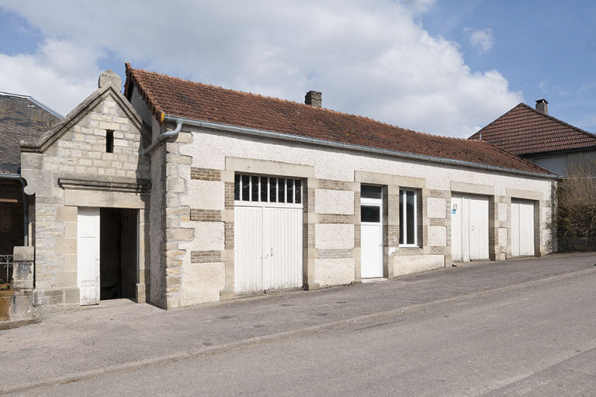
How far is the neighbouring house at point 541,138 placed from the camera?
19094 millimetres

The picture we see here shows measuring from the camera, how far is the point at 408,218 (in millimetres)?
12789

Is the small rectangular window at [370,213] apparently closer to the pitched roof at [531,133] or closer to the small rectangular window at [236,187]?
the small rectangular window at [236,187]

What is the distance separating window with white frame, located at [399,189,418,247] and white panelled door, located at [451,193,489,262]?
1574mm

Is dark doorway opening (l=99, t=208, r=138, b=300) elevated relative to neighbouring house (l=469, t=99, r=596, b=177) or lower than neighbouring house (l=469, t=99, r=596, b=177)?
lower

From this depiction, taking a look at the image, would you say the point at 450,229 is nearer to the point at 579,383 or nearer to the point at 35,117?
the point at 579,383

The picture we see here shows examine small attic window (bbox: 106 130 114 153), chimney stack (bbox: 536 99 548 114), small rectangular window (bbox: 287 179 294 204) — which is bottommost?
small rectangular window (bbox: 287 179 294 204)

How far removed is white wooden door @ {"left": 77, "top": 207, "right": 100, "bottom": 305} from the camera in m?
9.43

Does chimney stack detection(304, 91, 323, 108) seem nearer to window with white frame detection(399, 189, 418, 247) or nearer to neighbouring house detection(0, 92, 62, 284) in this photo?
window with white frame detection(399, 189, 418, 247)

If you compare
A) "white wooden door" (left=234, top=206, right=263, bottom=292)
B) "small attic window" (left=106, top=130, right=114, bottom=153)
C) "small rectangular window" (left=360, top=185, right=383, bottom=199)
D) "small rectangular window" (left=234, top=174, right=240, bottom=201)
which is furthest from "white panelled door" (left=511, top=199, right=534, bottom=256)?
"small attic window" (left=106, top=130, right=114, bottom=153)

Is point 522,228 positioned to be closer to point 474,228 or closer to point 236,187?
point 474,228

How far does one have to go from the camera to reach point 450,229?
1338cm

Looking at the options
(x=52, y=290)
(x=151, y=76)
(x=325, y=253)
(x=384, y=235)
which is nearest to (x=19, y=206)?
(x=52, y=290)

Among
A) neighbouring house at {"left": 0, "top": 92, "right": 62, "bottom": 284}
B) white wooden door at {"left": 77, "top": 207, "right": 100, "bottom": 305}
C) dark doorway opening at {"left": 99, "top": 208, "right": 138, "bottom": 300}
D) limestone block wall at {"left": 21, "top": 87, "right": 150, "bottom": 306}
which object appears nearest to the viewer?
limestone block wall at {"left": 21, "top": 87, "right": 150, "bottom": 306}

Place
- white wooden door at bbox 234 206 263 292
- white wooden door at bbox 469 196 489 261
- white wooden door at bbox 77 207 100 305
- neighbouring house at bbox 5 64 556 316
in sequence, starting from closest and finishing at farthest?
neighbouring house at bbox 5 64 556 316 → white wooden door at bbox 77 207 100 305 → white wooden door at bbox 234 206 263 292 → white wooden door at bbox 469 196 489 261
